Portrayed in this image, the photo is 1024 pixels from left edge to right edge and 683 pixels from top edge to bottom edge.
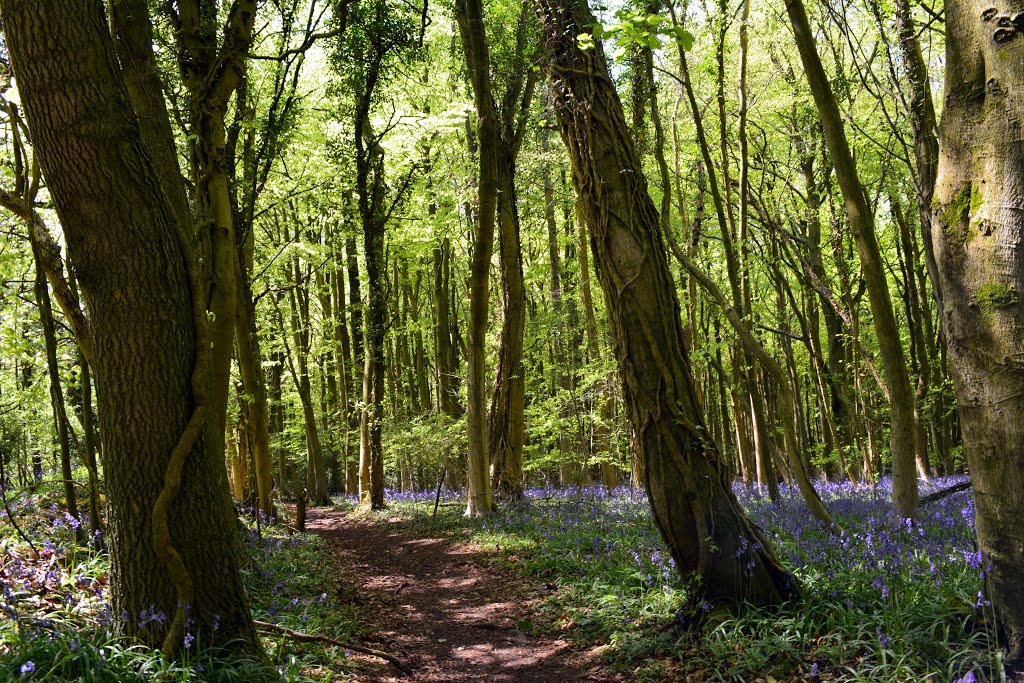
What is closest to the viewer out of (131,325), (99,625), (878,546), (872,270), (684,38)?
(684,38)

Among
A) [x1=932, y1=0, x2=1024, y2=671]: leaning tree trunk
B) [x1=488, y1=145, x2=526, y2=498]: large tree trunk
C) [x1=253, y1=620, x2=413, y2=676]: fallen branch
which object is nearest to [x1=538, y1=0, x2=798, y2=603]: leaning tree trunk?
[x1=932, y1=0, x2=1024, y2=671]: leaning tree trunk

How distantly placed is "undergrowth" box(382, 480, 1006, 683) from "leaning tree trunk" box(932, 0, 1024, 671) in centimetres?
41

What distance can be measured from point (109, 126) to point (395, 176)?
14370mm

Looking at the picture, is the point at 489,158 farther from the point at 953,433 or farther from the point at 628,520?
the point at 953,433

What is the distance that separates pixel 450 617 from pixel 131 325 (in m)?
4.67

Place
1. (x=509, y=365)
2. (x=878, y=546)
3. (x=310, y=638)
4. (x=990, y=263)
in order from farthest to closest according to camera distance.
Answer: (x=509, y=365), (x=878, y=546), (x=310, y=638), (x=990, y=263)

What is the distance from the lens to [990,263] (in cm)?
306

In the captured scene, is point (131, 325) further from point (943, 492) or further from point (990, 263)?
point (943, 492)

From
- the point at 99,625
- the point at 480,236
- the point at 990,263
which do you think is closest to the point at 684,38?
the point at 990,263

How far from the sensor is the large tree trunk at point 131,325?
371 cm

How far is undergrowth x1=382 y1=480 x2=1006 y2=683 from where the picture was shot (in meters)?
3.65

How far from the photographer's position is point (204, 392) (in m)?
4.04

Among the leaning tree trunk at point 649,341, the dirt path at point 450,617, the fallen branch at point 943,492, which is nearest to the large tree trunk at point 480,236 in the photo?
the dirt path at point 450,617

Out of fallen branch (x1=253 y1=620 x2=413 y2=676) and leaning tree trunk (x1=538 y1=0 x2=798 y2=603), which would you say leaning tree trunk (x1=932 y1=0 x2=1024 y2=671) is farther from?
fallen branch (x1=253 y1=620 x2=413 y2=676)
